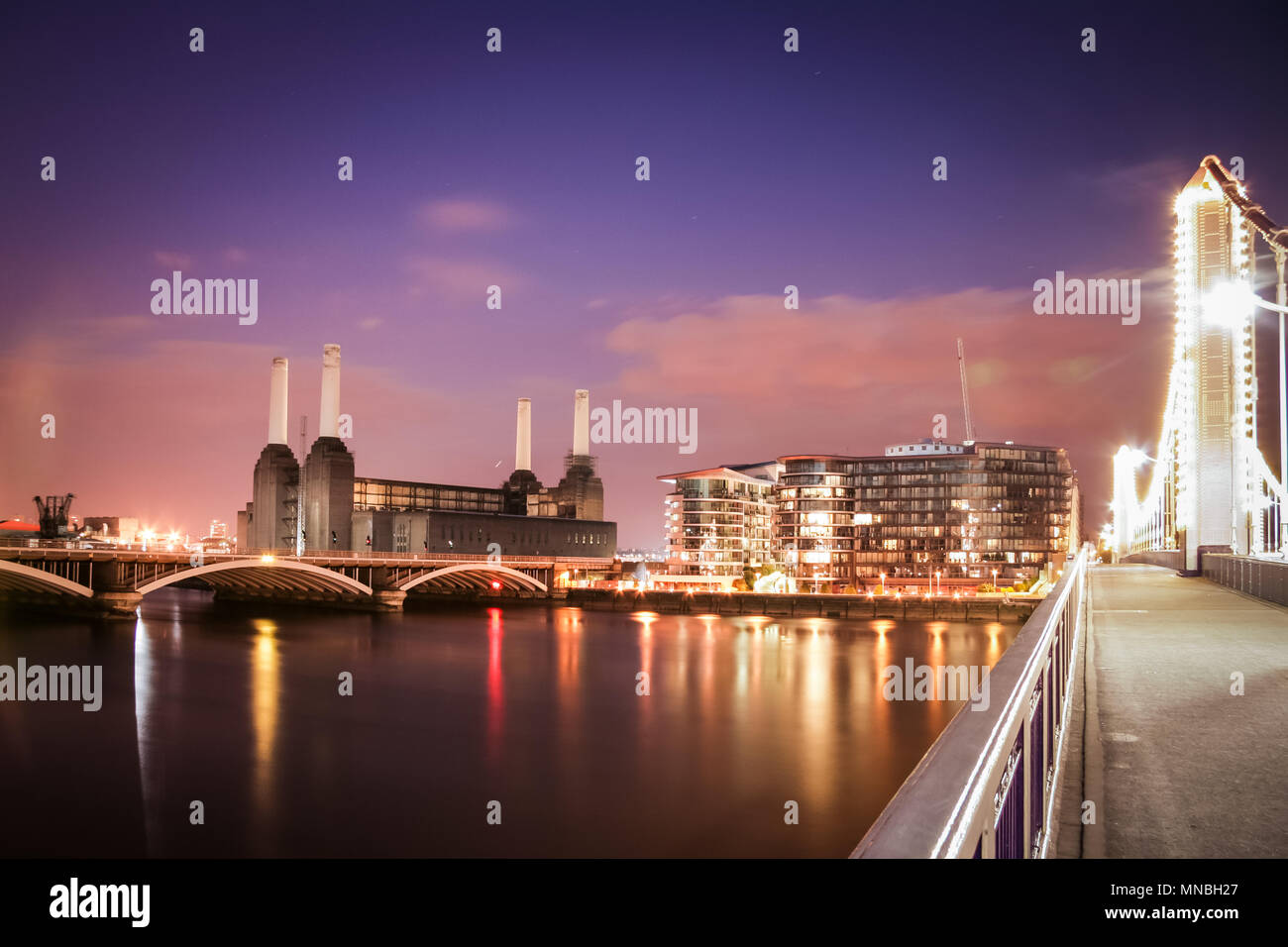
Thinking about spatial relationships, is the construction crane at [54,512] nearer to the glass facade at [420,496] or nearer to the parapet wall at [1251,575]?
the glass facade at [420,496]

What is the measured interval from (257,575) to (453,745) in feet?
142

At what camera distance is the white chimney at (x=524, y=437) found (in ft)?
407

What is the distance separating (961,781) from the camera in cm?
192

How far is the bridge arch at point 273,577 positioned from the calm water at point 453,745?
4107 mm

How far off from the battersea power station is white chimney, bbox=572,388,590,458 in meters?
9.99

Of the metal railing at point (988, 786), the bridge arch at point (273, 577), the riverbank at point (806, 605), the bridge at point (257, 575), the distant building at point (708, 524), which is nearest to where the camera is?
the metal railing at point (988, 786)

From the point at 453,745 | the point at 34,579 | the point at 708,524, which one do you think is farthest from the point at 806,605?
the point at 34,579

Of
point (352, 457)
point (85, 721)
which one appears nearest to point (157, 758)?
point (85, 721)

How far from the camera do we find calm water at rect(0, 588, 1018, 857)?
22125mm

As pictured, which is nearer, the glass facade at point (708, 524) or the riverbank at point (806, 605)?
the riverbank at point (806, 605)

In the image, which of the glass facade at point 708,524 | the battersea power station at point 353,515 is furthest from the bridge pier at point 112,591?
the glass facade at point 708,524

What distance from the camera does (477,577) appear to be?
278 feet

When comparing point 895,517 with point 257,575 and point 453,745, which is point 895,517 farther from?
point 453,745
